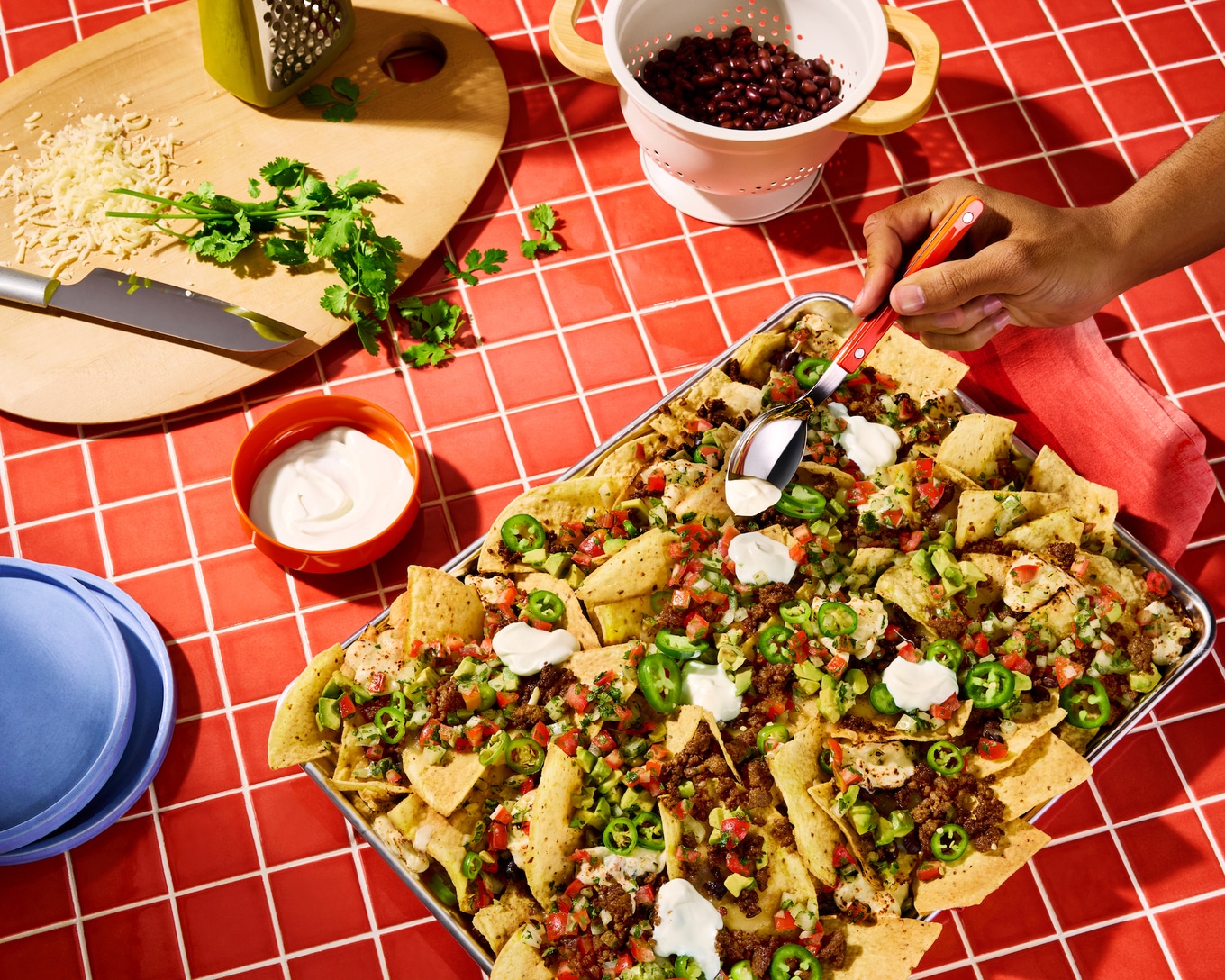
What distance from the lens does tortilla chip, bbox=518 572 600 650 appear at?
2.36 meters

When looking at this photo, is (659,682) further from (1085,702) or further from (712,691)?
(1085,702)

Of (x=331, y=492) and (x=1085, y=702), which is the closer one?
(x=1085, y=702)

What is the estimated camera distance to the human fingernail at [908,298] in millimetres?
2246

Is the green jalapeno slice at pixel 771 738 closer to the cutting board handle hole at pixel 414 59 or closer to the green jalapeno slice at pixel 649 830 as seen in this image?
the green jalapeno slice at pixel 649 830

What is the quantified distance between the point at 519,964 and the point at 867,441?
4.70 ft

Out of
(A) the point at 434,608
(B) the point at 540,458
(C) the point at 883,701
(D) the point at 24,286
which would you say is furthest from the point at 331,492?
(C) the point at 883,701

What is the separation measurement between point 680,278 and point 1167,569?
151 centimetres

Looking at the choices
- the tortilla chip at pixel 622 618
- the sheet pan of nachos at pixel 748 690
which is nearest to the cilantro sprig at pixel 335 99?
the sheet pan of nachos at pixel 748 690

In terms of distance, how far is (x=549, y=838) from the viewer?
2.13 metres

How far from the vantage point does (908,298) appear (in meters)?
2.25

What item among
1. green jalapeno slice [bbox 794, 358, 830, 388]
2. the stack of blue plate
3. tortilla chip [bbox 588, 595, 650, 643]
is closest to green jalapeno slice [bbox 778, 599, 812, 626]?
tortilla chip [bbox 588, 595, 650, 643]

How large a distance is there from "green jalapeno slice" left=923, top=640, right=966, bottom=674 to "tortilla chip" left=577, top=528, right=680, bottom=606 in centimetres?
63

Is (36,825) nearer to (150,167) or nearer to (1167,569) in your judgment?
(150,167)

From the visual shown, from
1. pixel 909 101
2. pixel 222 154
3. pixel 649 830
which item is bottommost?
pixel 649 830
